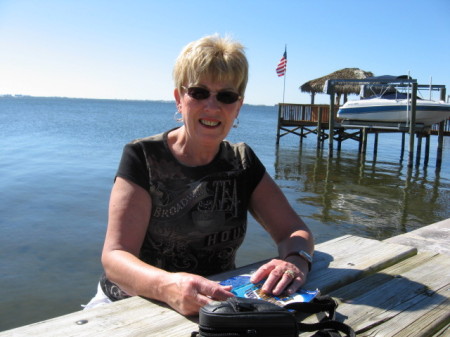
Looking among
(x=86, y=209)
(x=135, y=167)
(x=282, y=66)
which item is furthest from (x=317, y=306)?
(x=282, y=66)

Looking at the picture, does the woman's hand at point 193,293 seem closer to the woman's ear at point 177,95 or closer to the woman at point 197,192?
the woman at point 197,192

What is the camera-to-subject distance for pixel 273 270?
1832mm

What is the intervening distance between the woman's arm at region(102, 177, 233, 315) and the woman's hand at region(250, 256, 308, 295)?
0.25 meters

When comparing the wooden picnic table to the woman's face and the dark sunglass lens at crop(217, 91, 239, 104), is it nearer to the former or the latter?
the woman's face

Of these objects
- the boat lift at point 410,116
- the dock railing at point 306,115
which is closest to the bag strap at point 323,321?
the boat lift at point 410,116

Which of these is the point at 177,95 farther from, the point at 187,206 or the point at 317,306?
the point at 317,306

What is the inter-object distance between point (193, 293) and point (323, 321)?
0.47 m

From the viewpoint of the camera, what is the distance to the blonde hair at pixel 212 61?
2.11 metres

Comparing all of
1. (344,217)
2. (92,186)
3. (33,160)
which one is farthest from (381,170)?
(33,160)

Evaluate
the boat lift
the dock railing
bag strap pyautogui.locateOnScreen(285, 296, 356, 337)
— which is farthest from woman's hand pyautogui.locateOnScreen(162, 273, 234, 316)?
the dock railing

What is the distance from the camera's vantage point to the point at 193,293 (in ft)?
5.04

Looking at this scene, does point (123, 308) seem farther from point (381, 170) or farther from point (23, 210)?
point (381, 170)

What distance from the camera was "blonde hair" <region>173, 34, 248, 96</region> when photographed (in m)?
2.11

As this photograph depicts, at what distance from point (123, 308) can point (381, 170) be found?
60.0 feet
